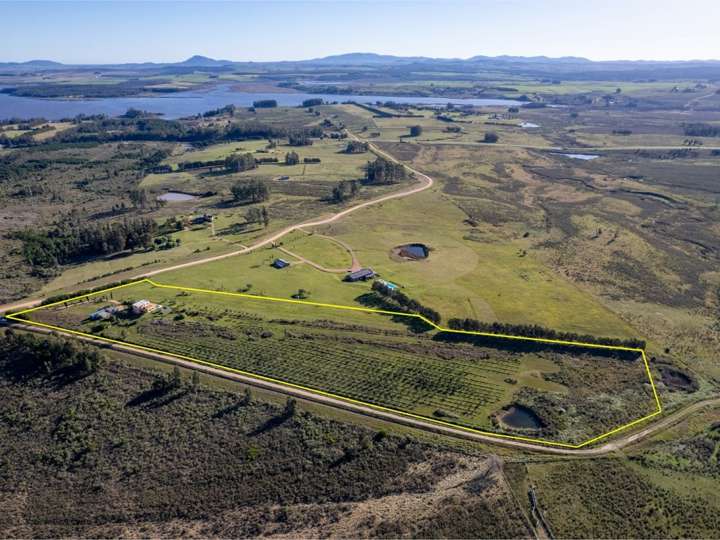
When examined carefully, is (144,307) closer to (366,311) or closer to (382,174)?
(366,311)

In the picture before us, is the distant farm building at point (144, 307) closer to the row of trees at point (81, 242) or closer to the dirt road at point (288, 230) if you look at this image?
the dirt road at point (288, 230)

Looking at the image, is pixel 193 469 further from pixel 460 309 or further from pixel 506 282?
pixel 506 282

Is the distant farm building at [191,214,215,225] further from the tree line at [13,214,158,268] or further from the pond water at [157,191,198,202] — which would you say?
the pond water at [157,191,198,202]

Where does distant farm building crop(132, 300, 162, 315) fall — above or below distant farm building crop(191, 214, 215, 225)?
below

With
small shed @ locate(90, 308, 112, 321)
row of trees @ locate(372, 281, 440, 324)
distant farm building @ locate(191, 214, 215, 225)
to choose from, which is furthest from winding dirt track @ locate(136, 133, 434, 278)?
row of trees @ locate(372, 281, 440, 324)

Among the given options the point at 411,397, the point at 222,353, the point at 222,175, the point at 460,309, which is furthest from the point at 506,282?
the point at 222,175

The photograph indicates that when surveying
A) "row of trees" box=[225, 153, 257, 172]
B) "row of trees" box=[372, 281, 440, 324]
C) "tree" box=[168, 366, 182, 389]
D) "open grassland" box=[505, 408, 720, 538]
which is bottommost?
"open grassland" box=[505, 408, 720, 538]

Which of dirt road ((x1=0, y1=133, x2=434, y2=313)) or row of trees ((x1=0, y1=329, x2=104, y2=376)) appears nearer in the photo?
row of trees ((x1=0, y1=329, x2=104, y2=376))
